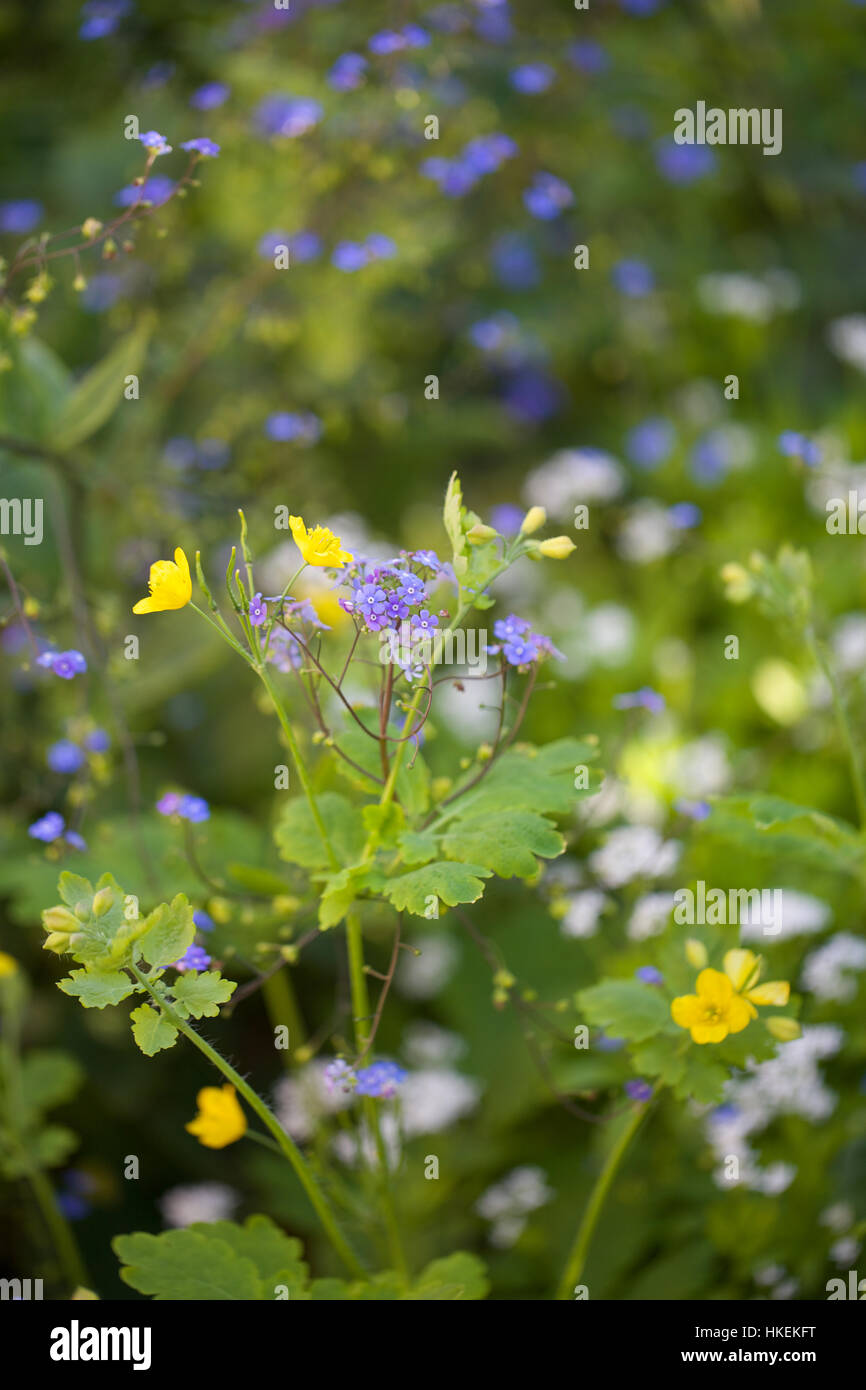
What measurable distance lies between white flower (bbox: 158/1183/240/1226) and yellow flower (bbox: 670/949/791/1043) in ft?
2.97

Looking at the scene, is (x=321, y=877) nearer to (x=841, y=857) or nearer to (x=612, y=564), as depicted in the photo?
(x=841, y=857)

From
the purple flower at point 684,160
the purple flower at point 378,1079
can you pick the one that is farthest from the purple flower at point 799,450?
the purple flower at point 684,160

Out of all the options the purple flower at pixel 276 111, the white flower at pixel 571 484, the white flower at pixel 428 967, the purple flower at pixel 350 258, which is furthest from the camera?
the white flower at pixel 571 484

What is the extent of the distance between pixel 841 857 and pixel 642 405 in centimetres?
205

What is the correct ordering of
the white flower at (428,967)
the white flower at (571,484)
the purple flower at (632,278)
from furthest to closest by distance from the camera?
the purple flower at (632,278) → the white flower at (571,484) → the white flower at (428,967)

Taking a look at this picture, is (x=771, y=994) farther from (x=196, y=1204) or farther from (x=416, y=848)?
(x=196, y=1204)

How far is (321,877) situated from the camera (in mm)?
1032

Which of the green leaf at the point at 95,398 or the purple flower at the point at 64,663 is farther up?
the green leaf at the point at 95,398

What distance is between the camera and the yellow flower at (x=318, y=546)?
2.89 ft

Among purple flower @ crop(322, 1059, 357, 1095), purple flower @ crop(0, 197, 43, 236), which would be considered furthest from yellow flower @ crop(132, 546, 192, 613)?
purple flower @ crop(0, 197, 43, 236)

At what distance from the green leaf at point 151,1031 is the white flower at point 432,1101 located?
0.78m

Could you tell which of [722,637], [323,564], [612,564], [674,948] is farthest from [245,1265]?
[612,564]

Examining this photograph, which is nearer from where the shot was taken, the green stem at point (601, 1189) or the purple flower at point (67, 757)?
the green stem at point (601, 1189)

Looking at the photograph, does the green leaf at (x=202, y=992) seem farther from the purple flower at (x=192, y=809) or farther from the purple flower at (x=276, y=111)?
the purple flower at (x=276, y=111)
